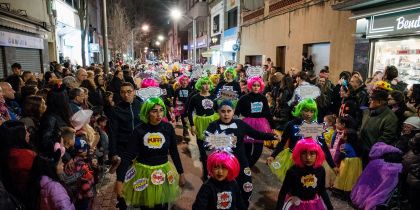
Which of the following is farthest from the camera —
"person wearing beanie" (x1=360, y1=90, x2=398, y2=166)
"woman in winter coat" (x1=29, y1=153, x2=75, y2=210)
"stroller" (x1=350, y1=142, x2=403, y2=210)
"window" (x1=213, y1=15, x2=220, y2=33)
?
"window" (x1=213, y1=15, x2=220, y2=33)

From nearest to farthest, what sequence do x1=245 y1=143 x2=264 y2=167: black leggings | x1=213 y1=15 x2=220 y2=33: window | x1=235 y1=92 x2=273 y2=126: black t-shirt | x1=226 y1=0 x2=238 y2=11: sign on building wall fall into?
x1=245 y1=143 x2=264 y2=167: black leggings < x1=235 y1=92 x2=273 y2=126: black t-shirt < x1=226 y1=0 x2=238 y2=11: sign on building wall < x1=213 y1=15 x2=220 y2=33: window

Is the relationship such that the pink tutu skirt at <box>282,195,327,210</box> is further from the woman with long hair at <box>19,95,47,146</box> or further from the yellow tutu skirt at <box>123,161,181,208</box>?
the woman with long hair at <box>19,95,47,146</box>

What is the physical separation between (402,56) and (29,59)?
15.4 metres

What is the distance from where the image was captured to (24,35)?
1477cm

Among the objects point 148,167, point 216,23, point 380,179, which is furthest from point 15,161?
point 216,23

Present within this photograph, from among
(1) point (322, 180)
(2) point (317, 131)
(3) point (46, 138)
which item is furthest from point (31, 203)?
(2) point (317, 131)

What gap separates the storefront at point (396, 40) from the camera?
359 inches

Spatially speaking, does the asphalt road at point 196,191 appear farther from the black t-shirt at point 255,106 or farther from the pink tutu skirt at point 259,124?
the black t-shirt at point 255,106

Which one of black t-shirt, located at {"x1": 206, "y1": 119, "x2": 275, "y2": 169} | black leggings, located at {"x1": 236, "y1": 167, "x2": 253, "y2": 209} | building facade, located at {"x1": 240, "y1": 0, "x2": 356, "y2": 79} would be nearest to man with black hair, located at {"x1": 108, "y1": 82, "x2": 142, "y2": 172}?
black t-shirt, located at {"x1": 206, "y1": 119, "x2": 275, "y2": 169}

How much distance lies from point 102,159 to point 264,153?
154 inches

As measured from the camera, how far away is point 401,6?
9.15 metres

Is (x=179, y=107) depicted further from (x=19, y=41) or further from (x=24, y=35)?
(x=24, y=35)

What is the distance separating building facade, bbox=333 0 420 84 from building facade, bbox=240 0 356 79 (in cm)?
73

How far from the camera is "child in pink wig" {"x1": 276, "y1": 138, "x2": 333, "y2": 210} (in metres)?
3.80
